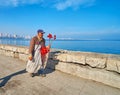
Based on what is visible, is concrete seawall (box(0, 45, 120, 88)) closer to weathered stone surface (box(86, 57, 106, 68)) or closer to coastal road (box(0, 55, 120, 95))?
weathered stone surface (box(86, 57, 106, 68))

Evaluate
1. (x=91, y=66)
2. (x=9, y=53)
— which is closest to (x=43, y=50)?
(x=91, y=66)

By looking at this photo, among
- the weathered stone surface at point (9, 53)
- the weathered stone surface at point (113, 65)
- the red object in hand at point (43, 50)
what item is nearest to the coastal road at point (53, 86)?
the weathered stone surface at point (113, 65)

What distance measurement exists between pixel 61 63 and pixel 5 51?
A: 501 centimetres

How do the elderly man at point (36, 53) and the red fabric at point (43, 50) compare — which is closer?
the elderly man at point (36, 53)

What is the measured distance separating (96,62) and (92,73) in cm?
40

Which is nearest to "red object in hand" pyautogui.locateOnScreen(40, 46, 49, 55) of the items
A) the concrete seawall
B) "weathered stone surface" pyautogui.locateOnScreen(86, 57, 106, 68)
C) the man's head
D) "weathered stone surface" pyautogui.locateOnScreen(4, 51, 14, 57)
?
the man's head

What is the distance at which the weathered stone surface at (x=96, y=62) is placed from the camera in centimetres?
324

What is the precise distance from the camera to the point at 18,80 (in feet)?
11.2

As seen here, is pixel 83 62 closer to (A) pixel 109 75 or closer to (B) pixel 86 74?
(B) pixel 86 74

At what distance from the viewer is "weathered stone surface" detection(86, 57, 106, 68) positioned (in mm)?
3239

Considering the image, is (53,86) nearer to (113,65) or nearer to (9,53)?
(113,65)

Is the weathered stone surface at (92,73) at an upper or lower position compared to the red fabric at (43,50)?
lower

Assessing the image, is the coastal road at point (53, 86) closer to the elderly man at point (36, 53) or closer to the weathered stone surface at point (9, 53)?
the elderly man at point (36, 53)

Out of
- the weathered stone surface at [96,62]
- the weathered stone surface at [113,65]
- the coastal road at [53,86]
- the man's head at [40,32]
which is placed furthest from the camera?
the man's head at [40,32]
